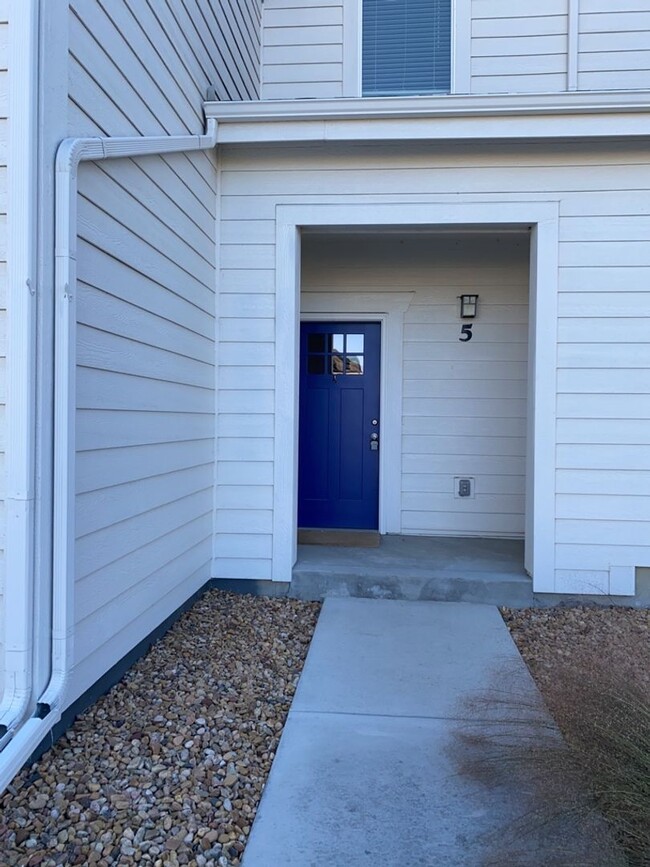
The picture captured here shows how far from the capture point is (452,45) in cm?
525

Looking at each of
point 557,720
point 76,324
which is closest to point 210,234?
point 76,324

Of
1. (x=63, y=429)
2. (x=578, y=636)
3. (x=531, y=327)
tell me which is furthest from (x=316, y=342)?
(x=63, y=429)

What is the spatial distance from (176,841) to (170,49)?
146 inches

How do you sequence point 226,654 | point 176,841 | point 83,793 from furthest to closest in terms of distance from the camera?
point 226,654 < point 83,793 < point 176,841

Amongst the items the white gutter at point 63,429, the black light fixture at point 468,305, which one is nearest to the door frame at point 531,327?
the black light fixture at point 468,305

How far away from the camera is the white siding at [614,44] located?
5.05 meters

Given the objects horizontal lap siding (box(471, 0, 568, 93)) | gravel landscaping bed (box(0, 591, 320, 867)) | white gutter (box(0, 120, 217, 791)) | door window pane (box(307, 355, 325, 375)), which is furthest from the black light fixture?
white gutter (box(0, 120, 217, 791))

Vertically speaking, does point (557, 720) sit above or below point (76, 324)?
below

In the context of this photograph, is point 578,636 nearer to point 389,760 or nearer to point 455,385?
point 389,760

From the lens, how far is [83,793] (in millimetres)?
2141

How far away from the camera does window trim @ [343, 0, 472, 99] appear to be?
5.22m

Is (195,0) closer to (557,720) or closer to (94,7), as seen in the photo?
(94,7)

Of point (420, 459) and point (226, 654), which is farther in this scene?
point (420, 459)

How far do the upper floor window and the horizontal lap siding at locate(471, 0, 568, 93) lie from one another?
264 mm
